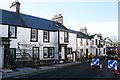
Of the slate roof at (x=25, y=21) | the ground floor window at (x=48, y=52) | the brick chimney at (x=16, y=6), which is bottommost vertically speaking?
the ground floor window at (x=48, y=52)

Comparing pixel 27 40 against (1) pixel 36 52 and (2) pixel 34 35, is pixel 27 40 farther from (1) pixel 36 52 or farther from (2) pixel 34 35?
(1) pixel 36 52

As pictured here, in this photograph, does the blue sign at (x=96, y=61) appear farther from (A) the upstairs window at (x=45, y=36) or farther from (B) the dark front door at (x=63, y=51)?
(B) the dark front door at (x=63, y=51)

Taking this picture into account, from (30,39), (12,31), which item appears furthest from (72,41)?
(12,31)

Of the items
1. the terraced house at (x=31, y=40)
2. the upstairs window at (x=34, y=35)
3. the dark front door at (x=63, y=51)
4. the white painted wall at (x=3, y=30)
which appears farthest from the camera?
the dark front door at (x=63, y=51)

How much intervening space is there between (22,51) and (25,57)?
1155mm

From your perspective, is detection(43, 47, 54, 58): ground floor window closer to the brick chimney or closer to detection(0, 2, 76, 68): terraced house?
detection(0, 2, 76, 68): terraced house

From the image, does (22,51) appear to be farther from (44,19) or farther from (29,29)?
(44,19)

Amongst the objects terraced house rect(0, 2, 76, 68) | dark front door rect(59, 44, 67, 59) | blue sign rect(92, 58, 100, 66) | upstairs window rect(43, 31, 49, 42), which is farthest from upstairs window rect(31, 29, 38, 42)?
blue sign rect(92, 58, 100, 66)

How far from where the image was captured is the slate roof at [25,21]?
1282 inches

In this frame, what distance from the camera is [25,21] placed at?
36500mm

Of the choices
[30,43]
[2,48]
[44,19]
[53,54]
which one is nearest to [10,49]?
[2,48]

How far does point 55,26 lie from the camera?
145 feet

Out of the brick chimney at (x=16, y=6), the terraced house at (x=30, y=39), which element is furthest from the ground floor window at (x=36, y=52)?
the brick chimney at (x=16, y=6)

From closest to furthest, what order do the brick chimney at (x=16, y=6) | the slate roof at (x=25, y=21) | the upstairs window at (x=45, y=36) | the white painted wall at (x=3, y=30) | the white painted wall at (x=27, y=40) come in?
the white painted wall at (x=3, y=30) → the white painted wall at (x=27, y=40) → the slate roof at (x=25, y=21) → the brick chimney at (x=16, y=6) → the upstairs window at (x=45, y=36)
